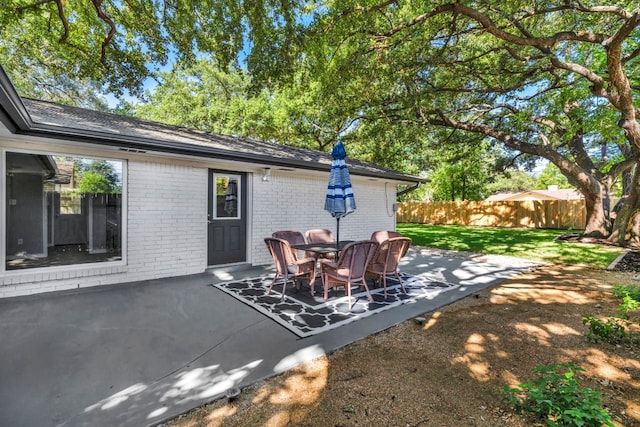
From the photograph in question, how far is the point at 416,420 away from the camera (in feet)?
6.79

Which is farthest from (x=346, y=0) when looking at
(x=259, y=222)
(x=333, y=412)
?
(x=333, y=412)

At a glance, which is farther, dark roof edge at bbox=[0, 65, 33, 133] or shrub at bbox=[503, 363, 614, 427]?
dark roof edge at bbox=[0, 65, 33, 133]

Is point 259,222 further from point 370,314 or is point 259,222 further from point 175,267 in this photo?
point 370,314

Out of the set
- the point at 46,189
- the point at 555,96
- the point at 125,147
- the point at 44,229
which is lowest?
the point at 44,229

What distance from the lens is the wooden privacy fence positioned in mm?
16969

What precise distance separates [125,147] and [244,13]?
3820 millimetres

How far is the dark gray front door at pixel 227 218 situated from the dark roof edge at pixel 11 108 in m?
Answer: 3.09

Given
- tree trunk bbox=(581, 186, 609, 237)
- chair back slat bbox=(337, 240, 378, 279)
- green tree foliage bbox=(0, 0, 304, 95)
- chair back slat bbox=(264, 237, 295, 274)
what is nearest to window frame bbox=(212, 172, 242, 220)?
chair back slat bbox=(264, 237, 295, 274)

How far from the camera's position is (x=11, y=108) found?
302 centimetres

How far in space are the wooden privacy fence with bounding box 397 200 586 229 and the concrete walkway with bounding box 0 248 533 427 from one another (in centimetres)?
1697

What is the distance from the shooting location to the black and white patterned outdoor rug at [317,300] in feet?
12.5

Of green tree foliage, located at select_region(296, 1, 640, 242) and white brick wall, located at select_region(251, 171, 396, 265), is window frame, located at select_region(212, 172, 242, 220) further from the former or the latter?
green tree foliage, located at select_region(296, 1, 640, 242)

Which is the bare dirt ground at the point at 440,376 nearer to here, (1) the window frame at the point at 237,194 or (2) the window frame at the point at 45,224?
(2) the window frame at the point at 45,224

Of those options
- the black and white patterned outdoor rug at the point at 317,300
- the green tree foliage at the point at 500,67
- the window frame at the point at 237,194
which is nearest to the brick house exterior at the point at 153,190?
the window frame at the point at 237,194
